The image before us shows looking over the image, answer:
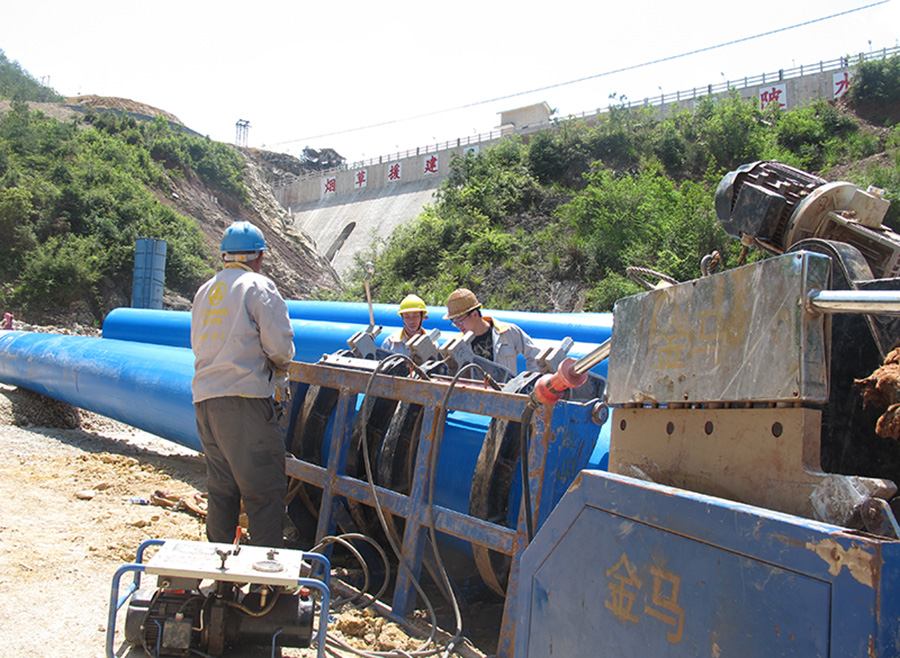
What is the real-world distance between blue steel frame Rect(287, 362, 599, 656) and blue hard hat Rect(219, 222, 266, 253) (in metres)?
0.97

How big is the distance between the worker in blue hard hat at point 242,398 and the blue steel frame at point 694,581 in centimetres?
192

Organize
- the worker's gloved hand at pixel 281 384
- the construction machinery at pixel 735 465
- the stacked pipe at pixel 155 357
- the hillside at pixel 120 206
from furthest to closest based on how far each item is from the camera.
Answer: the hillside at pixel 120 206
the stacked pipe at pixel 155 357
the worker's gloved hand at pixel 281 384
the construction machinery at pixel 735 465

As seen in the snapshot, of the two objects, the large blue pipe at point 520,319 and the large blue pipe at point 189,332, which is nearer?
the large blue pipe at point 520,319

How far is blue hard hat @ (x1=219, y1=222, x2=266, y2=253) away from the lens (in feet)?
13.0

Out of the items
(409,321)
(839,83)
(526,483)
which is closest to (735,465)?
(526,483)

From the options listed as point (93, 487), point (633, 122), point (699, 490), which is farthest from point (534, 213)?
point (699, 490)

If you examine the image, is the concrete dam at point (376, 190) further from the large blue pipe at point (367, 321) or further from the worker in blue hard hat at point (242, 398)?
the worker in blue hard hat at point (242, 398)

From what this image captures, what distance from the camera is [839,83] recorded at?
2817 cm

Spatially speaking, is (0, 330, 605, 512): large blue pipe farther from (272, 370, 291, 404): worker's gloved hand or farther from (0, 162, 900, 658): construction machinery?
(0, 162, 900, 658): construction machinery

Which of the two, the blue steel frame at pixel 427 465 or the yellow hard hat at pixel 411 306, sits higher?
the yellow hard hat at pixel 411 306

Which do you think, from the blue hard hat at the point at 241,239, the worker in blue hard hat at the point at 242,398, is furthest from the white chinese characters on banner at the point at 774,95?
the worker in blue hard hat at the point at 242,398

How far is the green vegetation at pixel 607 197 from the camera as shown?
1764cm

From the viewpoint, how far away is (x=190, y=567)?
258cm

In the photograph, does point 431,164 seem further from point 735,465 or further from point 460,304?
point 735,465
